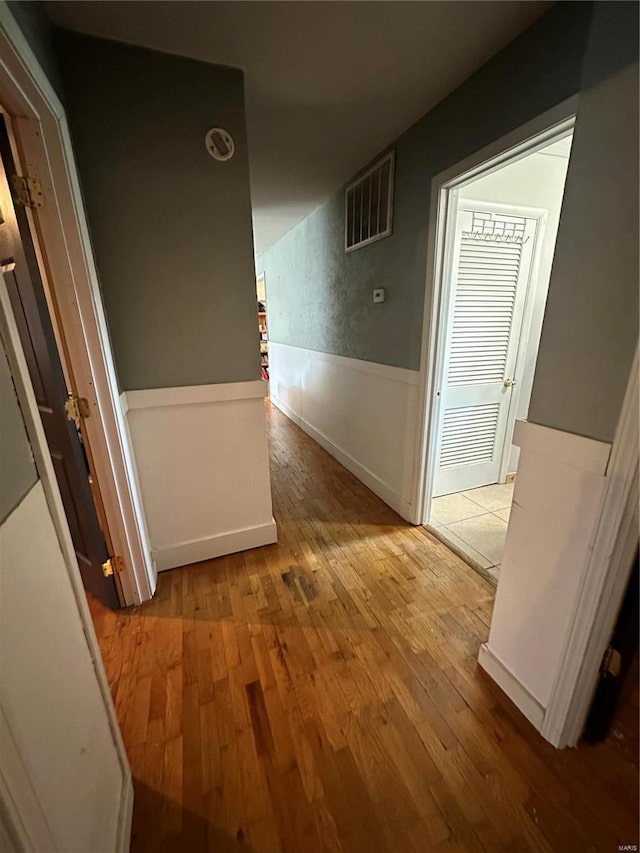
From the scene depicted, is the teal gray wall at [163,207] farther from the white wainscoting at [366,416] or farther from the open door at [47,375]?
the white wainscoting at [366,416]

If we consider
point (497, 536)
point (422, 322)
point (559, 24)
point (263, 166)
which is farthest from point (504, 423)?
point (263, 166)

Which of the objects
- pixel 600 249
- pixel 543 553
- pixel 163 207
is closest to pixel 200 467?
pixel 163 207

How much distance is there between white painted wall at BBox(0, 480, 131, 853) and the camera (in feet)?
1.77

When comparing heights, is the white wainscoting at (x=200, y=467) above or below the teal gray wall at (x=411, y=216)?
below

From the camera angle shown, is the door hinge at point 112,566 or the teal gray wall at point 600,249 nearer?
the teal gray wall at point 600,249

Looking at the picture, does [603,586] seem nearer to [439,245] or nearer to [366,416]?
[439,245]

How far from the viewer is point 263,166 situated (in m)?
2.51

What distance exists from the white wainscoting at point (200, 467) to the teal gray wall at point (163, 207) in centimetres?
11

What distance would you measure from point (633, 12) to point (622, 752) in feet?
6.64

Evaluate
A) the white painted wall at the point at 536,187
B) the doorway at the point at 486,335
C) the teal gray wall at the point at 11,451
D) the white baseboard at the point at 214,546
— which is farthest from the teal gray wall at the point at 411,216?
the teal gray wall at the point at 11,451

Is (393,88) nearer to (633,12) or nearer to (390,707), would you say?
(633,12)

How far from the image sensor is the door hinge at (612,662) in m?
1.05

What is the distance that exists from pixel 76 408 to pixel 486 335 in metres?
2.44

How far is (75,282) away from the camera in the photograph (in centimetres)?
132
